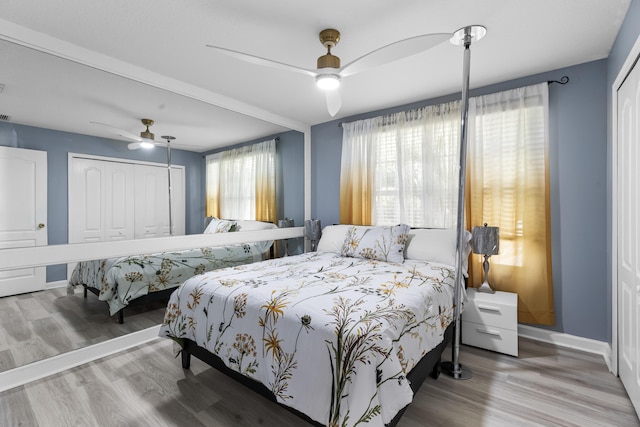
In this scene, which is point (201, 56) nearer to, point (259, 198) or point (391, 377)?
point (259, 198)

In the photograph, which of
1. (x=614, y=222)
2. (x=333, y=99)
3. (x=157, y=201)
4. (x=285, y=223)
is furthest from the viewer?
(x=285, y=223)

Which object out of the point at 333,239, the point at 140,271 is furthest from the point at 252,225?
the point at 140,271

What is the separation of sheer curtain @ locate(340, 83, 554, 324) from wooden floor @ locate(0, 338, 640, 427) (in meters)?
0.73

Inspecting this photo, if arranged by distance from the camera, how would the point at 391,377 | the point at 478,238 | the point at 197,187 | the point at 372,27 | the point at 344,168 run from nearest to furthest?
the point at 391,377 < the point at 372,27 < the point at 478,238 < the point at 197,187 < the point at 344,168

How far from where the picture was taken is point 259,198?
3.72 m

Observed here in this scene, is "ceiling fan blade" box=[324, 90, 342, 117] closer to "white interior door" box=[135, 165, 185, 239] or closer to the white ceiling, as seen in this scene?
the white ceiling

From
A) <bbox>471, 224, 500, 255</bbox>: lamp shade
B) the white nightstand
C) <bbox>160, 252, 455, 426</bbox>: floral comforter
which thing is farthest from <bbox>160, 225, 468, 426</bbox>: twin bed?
the white nightstand

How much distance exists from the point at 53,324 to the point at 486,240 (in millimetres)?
3594

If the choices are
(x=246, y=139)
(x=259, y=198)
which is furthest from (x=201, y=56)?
(x=259, y=198)

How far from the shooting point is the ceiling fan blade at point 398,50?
1667 mm

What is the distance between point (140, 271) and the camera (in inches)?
107

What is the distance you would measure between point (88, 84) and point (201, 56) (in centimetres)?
90

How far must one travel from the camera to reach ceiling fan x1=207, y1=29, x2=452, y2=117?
172 centimetres

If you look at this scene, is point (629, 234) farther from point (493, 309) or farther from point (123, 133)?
point (123, 133)
